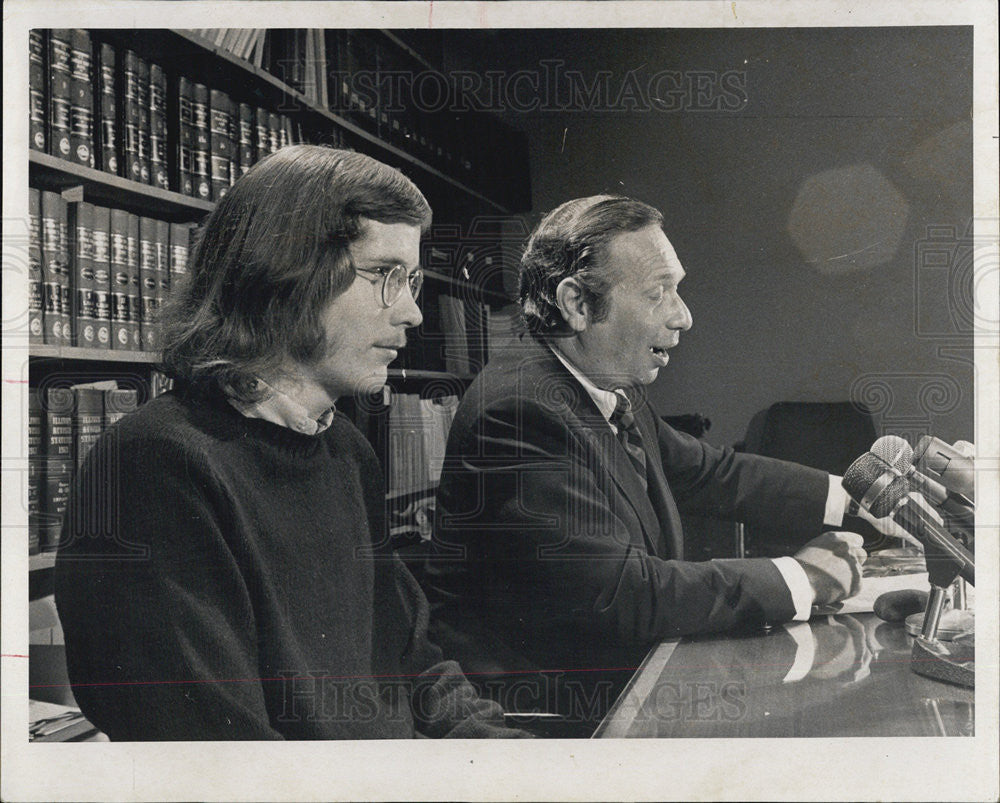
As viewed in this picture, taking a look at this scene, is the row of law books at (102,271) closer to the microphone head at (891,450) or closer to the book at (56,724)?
the book at (56,724)

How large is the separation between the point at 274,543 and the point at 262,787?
1.33ft

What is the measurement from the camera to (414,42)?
1.20 meters

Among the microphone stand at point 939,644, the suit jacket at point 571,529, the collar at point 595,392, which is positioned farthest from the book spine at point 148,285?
the microphone stand at point 939,644

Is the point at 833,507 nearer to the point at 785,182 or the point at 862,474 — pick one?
the point at 862,474

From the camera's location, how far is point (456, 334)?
116 centimetres

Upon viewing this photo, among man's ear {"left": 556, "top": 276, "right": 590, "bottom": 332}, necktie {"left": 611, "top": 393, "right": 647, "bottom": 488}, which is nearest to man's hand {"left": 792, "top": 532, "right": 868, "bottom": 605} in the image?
necktie {"left": 611, "top": 393, "right": 647, "bottom": 488}

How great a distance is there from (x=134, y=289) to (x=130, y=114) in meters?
0.25

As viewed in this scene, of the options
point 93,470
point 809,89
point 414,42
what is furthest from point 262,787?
point 809,89

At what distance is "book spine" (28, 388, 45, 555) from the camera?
118cm

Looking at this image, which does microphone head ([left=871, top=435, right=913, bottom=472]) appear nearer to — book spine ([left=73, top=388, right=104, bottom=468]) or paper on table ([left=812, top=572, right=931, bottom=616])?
paper on table ([left=812, top=572, right=931, bottom=616])

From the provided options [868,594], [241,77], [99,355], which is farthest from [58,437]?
[868,594]

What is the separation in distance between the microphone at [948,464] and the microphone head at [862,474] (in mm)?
68

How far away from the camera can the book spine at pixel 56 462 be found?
1.17 meters

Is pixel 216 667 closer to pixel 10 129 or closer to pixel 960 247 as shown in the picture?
pixel 10 129
